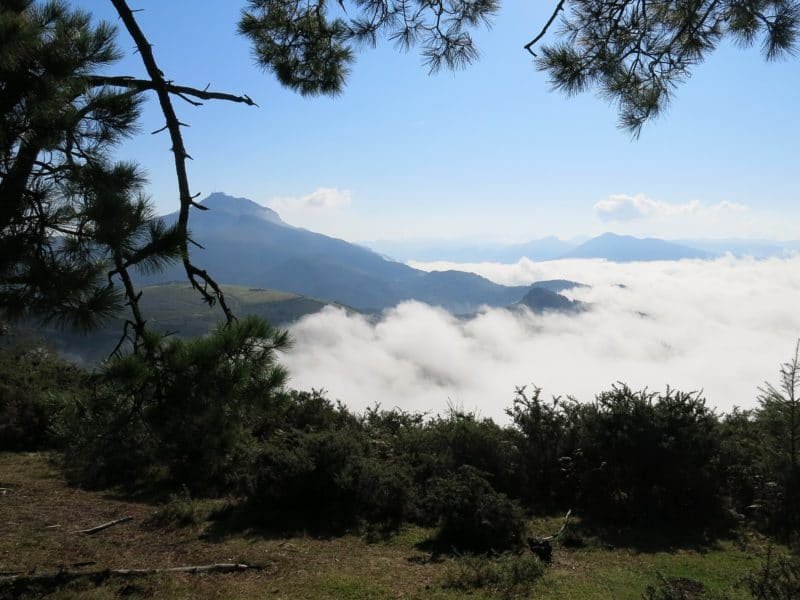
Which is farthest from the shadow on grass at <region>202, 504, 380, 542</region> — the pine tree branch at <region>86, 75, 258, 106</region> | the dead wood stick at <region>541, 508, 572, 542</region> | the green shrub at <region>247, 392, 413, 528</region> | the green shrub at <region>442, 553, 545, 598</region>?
the pine tree branch at <region>86, 75, 258, 106</region>

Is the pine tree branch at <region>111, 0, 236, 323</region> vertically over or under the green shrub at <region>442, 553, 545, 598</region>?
over

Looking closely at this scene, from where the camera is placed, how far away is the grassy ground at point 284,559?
4661mm

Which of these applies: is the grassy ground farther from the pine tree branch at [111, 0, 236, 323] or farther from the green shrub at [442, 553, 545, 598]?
the pine tree branch at [111, 0, 236, 323]

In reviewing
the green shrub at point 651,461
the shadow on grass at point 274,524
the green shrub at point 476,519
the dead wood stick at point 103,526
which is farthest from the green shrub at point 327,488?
the green shrub at point 651,461

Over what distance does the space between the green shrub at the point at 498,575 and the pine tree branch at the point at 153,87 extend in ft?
15.5

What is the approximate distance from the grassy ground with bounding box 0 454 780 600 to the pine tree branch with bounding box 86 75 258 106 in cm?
424

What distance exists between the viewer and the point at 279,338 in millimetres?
4105

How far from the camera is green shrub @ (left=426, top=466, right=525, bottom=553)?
5809mm

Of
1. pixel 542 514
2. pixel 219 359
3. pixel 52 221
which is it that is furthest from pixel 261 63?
pixel 542 514

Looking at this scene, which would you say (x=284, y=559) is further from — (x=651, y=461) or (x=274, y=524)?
(x=651, y=461)

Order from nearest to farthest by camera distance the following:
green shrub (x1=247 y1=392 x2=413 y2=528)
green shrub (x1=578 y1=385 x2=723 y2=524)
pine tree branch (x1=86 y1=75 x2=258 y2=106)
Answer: pine tree branch (x1=86 y1=75 x2=258 y2=106) < green shrub (x1=578 y1=385 x2=723 y2=524) < green shrub (x1=247 y1=392 x2=413 y2=528)

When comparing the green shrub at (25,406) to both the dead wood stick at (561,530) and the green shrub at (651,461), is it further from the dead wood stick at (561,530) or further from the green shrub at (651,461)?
the green shrub at (651,461)

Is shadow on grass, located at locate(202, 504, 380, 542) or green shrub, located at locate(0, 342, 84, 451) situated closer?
shadow on grass, located at locate(202, 504, 380, 542)

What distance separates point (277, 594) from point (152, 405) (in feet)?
7.23
